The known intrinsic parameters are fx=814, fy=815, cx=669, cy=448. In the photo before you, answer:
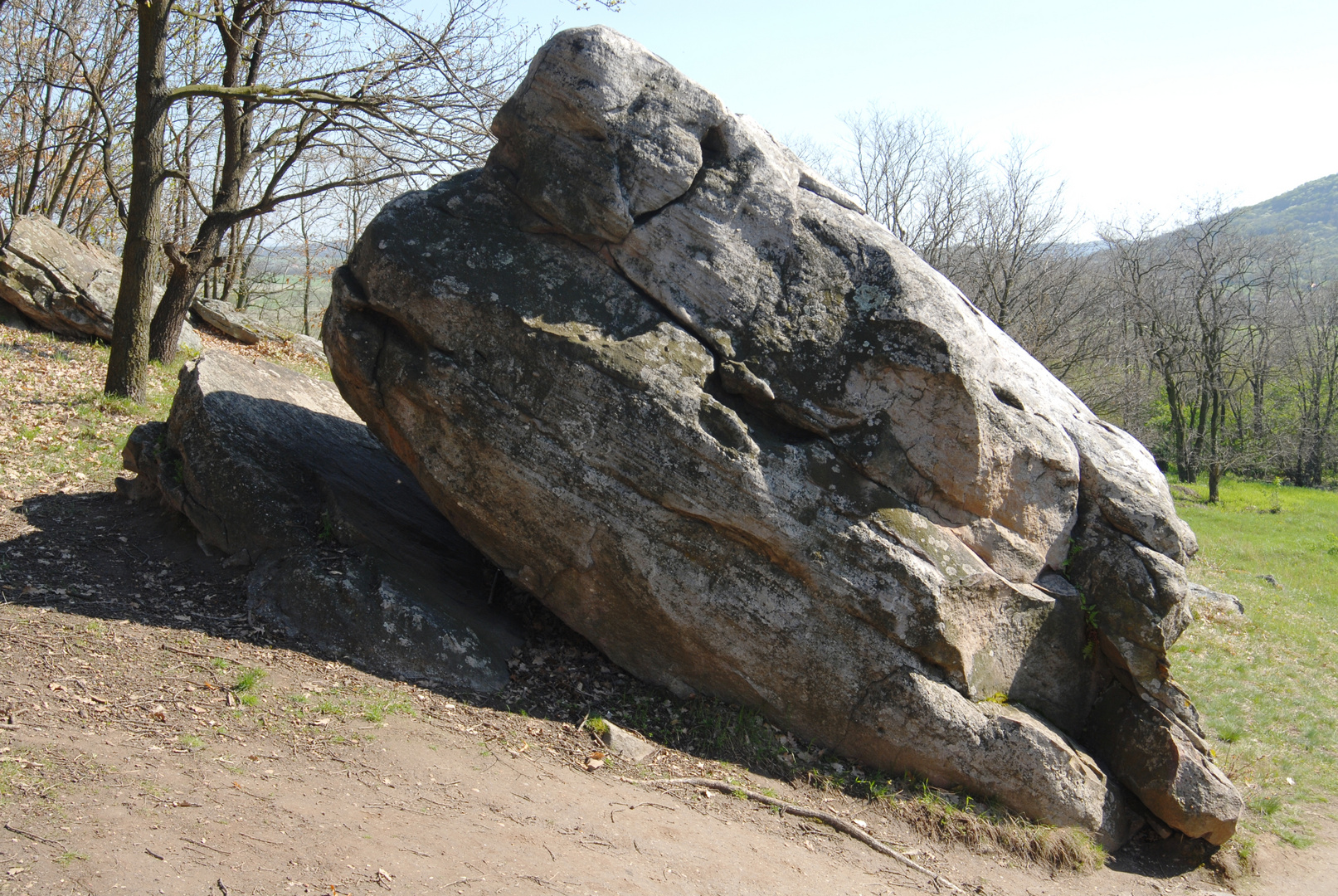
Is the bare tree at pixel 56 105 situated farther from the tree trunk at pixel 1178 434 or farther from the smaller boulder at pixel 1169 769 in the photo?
the tree trunk at pixel 1178 434

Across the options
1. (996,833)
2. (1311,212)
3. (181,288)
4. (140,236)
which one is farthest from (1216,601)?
(1311,212)

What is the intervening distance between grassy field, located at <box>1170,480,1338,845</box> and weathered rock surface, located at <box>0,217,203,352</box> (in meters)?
20.3

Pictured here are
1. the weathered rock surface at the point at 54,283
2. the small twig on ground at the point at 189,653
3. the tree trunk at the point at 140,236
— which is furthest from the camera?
the weathered rock surface at the point at 54,283

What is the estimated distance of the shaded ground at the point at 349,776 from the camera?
5023mm

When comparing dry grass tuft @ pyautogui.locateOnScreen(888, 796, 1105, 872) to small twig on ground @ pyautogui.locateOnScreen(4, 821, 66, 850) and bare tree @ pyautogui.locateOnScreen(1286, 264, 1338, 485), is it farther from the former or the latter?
bare tree @ pyautogui.locateOnScreen(1286, 264, 1338, 485)

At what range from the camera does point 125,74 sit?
20797 mm

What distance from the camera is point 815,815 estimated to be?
718 cm

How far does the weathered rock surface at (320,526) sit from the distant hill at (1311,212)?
17215 centimetres

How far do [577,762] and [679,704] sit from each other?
1440mm

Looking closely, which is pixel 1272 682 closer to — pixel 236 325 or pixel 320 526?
pixel 320 526

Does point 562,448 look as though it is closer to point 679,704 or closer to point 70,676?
point 679,704

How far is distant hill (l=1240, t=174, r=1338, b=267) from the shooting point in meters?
151

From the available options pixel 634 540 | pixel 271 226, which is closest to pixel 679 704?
pixel 634 540

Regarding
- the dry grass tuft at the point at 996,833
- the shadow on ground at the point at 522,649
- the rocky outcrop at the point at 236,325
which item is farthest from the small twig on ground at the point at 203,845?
the rocky outcrop at the point at 236,325
